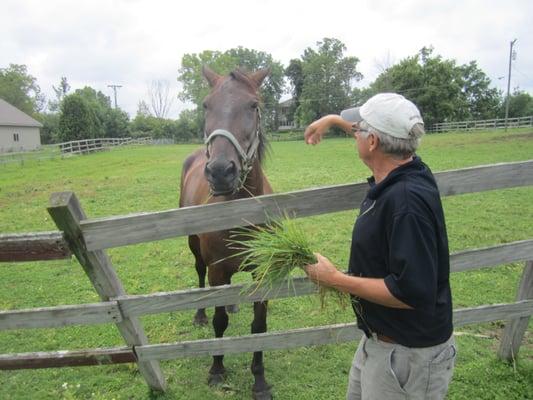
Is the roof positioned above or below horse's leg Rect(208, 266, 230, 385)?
above

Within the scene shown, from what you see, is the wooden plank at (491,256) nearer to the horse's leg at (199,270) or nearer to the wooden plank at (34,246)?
the wooden plank at (34,246)

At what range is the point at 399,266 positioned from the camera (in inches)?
62.8

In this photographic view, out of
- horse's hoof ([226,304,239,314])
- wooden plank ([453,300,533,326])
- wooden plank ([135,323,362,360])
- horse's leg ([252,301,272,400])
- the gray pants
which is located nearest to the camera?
the gray pants

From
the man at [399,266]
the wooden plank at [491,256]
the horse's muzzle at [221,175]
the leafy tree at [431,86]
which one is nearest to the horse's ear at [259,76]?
the horse's muzzle at [221,175]

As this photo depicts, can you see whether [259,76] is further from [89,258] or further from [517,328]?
[517,328]

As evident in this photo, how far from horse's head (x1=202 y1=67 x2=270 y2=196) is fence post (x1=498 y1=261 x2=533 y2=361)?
96.5 inches

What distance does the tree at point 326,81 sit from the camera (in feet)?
210

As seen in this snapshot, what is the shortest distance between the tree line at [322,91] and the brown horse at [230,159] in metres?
A: 47.3

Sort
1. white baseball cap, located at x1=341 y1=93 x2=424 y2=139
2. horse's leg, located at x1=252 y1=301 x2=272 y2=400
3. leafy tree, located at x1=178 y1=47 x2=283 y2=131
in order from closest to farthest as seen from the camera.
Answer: white baseball cap, located at x1=341 y1=93 x2=424 y2=139, horse's leg, located at x1=252 y1=301 x2=272 y2=400, leafy tree, located at x1=178 y1=47 x2=283 y2=131

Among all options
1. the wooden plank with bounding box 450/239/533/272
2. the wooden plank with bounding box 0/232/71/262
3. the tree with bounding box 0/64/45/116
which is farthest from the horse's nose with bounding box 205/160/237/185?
the tree with bounding box 0/64/45/116

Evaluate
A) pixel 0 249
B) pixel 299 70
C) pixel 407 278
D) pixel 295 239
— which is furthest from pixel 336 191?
pixel 299 70

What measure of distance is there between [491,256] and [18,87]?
273 feet

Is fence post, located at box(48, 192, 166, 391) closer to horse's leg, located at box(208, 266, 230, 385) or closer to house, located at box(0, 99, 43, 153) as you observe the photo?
horse's leg, located at box(208, 266, 230, 385)

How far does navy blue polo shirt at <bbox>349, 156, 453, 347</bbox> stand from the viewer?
1.57 metres
